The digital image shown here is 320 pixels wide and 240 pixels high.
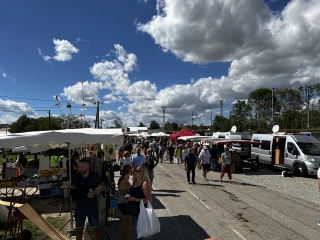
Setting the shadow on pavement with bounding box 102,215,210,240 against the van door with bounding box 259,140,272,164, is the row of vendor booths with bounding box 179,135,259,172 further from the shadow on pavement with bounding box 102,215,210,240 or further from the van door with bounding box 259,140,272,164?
the shadow on pavement with bounding box 102,215,210,240

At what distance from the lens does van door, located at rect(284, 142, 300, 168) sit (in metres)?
16.8

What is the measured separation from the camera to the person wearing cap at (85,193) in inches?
195

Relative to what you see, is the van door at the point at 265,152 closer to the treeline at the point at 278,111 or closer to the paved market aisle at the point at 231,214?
the paved market aisle at the point at 231,214

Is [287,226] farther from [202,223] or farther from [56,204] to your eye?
[56,204]

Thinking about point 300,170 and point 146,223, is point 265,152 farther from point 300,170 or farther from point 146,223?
point 146,223

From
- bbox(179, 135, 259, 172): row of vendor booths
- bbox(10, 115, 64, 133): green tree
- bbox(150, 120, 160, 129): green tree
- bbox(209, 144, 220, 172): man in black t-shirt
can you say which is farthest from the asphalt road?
bbox(150, 120, 160, 129): green tree

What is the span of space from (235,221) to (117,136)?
3627 millimetres

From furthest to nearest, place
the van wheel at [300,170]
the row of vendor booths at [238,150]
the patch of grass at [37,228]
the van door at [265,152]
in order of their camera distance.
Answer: the van door at [265,152] → the row of vendor booths at [238,150] → the van wheel at [300,170] → the patch of grass at [37,228]

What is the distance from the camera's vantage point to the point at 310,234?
6309 millimetres

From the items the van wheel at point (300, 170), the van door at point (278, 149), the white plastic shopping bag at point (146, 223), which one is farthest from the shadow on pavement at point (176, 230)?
the van door at point (278, 149)

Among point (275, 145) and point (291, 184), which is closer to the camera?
point (291, 184)

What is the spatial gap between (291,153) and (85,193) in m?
15.2

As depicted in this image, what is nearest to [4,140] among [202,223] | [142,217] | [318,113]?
[142,217]

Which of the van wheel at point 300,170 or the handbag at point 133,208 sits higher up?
the handbag at point 133,208
